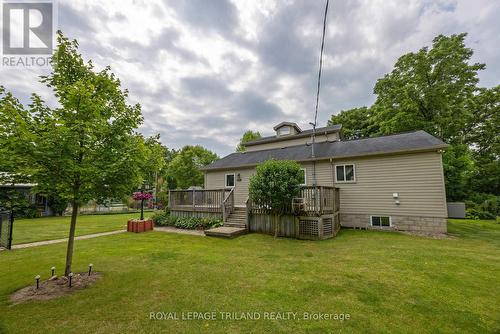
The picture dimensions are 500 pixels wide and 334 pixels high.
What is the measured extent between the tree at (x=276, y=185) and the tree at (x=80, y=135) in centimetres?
486

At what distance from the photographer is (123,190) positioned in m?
4.80

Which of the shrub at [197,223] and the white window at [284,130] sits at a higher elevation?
the white window at [284,130]

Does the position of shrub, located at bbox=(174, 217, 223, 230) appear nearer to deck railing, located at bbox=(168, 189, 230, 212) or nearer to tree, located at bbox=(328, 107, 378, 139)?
deck railing, located at bbox=(168, 189, 230, 212)

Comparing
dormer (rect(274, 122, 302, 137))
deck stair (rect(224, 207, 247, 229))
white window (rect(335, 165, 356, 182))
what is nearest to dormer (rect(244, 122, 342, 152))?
dormer (rect(274, 122, 302, 137))

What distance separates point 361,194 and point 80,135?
11.5 meters

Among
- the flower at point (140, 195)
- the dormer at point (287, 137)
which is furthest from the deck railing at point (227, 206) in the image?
the dormer at point (287, 137)

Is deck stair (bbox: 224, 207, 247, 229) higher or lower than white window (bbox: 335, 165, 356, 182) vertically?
lower

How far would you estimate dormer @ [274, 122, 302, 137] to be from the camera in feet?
65.4

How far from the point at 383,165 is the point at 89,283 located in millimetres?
11998

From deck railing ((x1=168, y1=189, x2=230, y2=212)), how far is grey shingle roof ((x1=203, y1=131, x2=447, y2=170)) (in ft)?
11.2

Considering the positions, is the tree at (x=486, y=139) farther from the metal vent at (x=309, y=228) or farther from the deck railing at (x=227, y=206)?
the deck railing at (x=227, y=206)

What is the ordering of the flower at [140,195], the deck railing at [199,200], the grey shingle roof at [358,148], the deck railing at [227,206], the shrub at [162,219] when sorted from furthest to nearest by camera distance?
1. the shrub at [162,219]
2. the flower at [140,195]
3. the deck railing at [199,200]
4. the deck railing at [227,206]
5. the grey shingle roof at [358,148]

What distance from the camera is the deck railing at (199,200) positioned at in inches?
449

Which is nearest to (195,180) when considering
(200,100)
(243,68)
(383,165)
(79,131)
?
(200,100)
